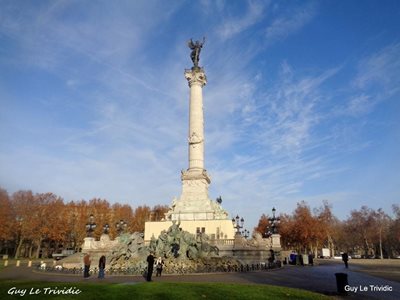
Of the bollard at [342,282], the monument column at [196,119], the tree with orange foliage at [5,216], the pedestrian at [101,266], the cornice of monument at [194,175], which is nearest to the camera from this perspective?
the bollard at [342,282]

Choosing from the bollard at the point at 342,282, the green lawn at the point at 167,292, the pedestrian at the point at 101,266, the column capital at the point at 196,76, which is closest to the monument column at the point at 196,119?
the column capital at the point at 196,76

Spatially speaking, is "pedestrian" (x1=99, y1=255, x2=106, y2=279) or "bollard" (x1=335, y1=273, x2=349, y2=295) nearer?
"bollard" (x1=335, y1=273, x2=349, y2=295)

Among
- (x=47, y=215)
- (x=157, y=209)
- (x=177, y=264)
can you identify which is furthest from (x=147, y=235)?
(x=157, y=209)

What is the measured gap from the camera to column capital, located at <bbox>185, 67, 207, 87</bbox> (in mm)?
52344

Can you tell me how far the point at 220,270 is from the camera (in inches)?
1070

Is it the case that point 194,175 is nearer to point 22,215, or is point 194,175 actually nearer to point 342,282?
point 342,282

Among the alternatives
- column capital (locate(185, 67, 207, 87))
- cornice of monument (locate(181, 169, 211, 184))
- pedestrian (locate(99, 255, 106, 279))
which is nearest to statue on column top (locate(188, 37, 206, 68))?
column capital (locate(185, 67, 207, 87))

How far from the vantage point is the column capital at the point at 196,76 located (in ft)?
172

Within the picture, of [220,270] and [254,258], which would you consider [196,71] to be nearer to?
[254,258]

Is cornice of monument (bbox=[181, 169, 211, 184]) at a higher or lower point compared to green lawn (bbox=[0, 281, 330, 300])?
higher

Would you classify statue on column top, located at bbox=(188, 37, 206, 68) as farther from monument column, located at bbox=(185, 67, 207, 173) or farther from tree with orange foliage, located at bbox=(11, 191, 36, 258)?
tree with orange foliage, located at bbox=(11, 191, 36, 258)

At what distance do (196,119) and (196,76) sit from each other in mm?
Result: 6913

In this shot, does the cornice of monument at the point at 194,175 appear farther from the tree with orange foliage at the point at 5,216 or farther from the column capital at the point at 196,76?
the tree with orange foliage at the point at 5,216

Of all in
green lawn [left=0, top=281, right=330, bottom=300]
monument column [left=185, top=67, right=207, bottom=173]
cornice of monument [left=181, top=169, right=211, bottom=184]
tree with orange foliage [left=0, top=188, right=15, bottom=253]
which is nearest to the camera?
green lawn [left=0, top=281, right=330, bottom=300]
